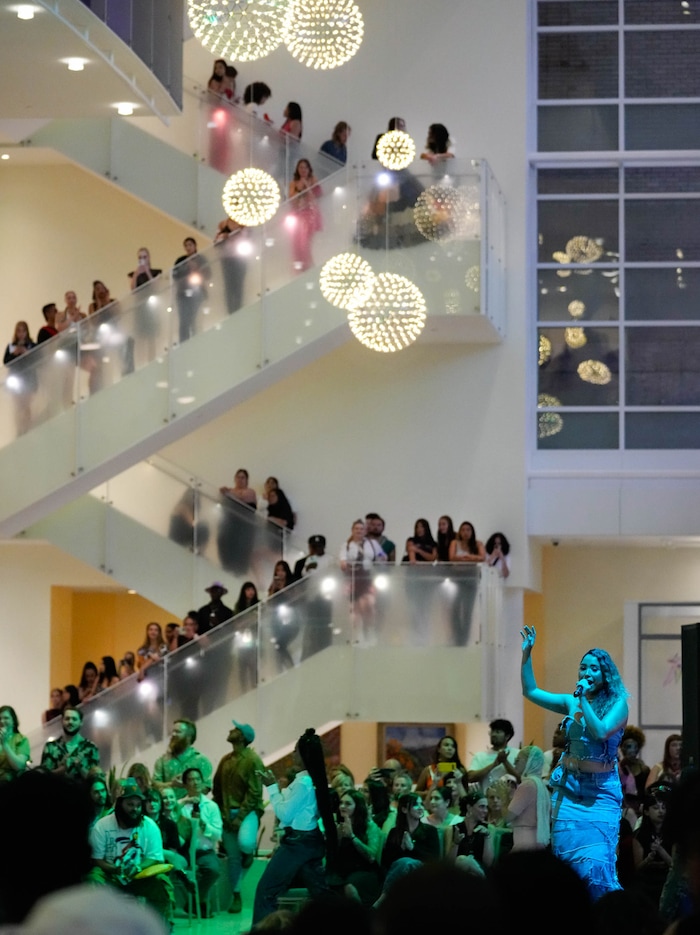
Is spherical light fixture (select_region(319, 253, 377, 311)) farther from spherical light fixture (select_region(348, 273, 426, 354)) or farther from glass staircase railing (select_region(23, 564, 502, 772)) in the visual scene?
glass staircase railing (select_region(23, 564, 502, 772))

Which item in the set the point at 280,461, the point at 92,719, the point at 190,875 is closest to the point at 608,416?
the point at 280,461

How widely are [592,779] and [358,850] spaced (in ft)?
14.0

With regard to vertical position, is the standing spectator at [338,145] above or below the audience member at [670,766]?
above

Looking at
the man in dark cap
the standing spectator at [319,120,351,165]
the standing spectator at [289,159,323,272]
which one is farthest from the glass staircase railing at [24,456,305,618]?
the standing spectator at [319,120,351,165]

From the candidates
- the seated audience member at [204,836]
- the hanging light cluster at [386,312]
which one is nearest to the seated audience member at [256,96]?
the hanging light cluster at [386,312]

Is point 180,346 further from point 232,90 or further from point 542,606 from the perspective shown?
point 542,606

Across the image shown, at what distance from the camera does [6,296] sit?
23359 mm

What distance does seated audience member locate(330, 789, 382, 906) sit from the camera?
1271 centimetres

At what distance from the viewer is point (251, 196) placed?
18.2m

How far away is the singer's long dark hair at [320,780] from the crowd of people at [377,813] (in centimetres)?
1

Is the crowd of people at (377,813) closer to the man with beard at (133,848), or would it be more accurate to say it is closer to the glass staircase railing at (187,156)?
the man with beard at (133,848)

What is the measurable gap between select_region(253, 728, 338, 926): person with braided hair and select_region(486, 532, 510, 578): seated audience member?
8.57 m

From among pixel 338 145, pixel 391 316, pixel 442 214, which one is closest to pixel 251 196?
pixel 391 316

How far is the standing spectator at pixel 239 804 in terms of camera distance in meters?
14.7
